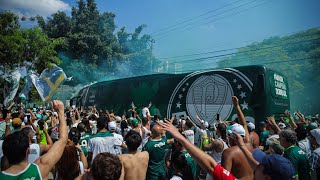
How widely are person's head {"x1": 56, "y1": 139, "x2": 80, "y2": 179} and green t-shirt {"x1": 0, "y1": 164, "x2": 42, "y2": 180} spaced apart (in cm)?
82

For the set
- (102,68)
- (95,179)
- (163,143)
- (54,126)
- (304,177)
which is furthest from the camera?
(102,68)

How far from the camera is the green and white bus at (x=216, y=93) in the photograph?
10.4 meters

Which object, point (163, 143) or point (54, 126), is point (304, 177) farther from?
point (54, 126)

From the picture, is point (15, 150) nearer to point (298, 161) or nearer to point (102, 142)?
point (102, 142)

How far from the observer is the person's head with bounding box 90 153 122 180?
2570mm

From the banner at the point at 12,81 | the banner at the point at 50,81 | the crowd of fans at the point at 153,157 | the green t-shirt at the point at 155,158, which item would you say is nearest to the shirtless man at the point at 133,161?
Answer: the crowd of fans at the point at 153,157

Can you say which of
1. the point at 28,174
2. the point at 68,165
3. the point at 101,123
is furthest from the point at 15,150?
the point at 101,123

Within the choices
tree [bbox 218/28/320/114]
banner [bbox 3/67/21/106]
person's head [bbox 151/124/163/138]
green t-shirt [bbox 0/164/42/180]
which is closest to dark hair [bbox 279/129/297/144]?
person's head [bbox 151/124/163/138]

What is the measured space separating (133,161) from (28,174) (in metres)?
1.76

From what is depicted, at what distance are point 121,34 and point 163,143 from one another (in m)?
31.2

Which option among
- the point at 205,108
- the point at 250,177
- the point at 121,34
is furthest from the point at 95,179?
the point at 121,34

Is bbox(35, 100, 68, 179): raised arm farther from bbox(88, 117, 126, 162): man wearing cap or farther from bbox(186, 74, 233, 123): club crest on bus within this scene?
bbox(186, 74, 233, 123): club crest on bus

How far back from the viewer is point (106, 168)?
2588mm

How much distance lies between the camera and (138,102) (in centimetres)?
1603
